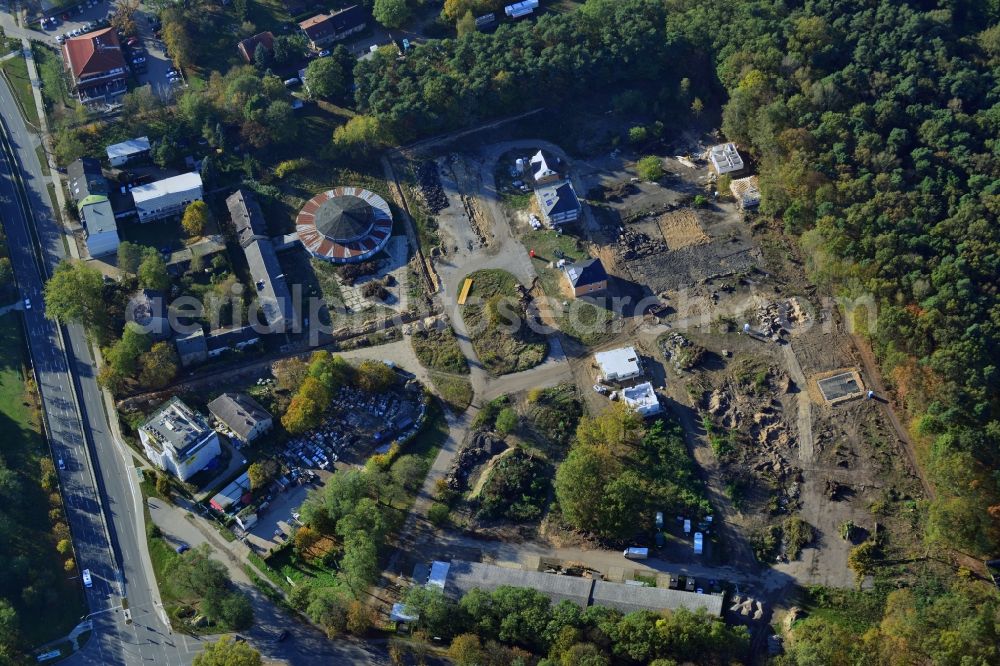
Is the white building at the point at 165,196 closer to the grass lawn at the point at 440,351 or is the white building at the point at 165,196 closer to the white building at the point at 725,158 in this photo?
the grass lawn at the point at 440,351

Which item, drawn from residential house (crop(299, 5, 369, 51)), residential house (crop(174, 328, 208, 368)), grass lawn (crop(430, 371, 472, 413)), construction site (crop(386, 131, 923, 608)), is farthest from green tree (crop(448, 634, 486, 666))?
residential house (crop(299, 5, 369, 51))

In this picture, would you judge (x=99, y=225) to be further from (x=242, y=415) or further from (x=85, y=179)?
(x=242, y=415)

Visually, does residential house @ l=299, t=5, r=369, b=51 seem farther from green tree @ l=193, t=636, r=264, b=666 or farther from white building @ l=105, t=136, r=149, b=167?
green tree @ l=193, t=636, r=264, b=666

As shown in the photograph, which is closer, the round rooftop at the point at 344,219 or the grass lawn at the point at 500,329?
the grass lawn at the point at 500,329

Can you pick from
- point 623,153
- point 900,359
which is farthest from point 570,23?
point 900,359

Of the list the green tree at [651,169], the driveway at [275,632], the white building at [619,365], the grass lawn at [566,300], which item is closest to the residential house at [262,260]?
the driveway at [275,632]
